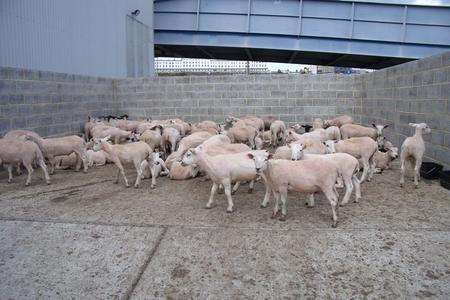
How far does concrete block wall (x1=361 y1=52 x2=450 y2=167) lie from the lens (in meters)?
8.12

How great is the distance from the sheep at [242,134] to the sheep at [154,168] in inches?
101

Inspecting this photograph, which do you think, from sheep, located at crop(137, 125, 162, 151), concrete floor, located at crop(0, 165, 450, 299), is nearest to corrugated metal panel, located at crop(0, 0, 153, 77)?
sheep, located at crop(137, 125, 162, 151)

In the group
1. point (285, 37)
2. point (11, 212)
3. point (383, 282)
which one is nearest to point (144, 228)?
point (11, 212)

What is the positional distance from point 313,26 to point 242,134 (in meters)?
12.2

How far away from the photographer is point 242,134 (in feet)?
36.0

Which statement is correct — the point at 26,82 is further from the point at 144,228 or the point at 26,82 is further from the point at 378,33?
the point at 378,33

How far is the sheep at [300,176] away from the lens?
5.59 m

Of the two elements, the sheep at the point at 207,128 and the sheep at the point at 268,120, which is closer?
the sheep at the point at 207,128

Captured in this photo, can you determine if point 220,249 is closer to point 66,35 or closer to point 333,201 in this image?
point 333,201

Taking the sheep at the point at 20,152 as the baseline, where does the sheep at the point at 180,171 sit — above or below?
below

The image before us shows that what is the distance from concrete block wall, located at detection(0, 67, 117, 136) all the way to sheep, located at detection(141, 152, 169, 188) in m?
4.17

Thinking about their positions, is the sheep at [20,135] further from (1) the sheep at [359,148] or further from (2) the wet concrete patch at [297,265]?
(1) the sheep at [359,148]

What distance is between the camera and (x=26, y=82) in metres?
10.8

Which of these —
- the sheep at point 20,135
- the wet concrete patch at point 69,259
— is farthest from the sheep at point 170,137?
the wet concrete patch at point 69,259
